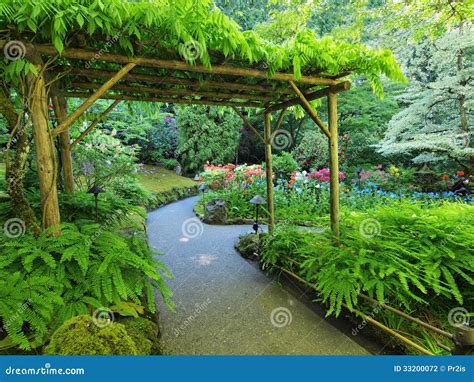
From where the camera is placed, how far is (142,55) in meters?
3.03

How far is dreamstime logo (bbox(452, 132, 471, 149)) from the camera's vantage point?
324 inches

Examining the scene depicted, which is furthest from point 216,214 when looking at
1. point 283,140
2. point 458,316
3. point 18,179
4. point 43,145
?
point 283,140

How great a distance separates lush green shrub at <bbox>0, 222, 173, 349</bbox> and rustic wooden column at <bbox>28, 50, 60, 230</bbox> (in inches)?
8.3

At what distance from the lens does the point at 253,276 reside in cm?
470

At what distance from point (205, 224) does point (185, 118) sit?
325 inches

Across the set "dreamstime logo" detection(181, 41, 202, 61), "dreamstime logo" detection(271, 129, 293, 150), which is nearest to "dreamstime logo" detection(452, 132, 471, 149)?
"dreamstime logo" detection(271, 129, 293, 150)

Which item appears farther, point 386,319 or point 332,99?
point 332,99

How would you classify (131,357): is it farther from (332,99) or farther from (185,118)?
(185,118)

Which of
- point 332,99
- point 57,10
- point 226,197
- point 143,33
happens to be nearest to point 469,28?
point 332,99

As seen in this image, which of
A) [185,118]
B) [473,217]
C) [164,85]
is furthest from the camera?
[185,118]

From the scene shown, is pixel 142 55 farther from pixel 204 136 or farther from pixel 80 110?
pixel 204 136

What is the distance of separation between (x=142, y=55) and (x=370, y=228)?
10.9 feet

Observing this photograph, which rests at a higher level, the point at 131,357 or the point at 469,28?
the point at 469,28
